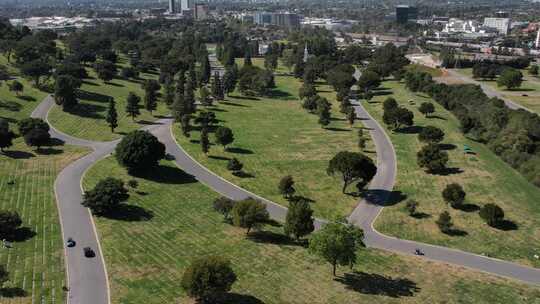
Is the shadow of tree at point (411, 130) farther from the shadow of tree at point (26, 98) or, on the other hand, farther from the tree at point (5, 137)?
the shadow of tree at point (26, 98)

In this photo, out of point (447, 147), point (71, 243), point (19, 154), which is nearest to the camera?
point (71, 243)

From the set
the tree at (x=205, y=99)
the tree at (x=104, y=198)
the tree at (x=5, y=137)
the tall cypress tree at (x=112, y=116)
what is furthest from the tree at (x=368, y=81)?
the tree at (x=5, y=137)

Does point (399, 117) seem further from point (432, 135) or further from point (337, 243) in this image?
point (337, 243)

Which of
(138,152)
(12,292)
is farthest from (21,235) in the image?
(138,152)

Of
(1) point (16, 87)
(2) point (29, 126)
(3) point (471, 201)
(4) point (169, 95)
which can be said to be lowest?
(3) point (471, 201)

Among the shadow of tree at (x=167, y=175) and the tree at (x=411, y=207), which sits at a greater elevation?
the shadow of tree at (x=167, y=175)

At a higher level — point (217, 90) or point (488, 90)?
point (217, 90)

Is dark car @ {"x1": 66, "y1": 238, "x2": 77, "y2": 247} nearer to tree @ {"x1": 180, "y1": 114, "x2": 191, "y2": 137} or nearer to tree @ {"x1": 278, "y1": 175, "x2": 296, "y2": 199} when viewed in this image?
tree @ {"x1": 278, "y1": 175, "x2": 296, "y2": 199}
